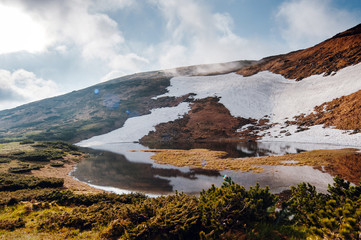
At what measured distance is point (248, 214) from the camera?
5.81 meters

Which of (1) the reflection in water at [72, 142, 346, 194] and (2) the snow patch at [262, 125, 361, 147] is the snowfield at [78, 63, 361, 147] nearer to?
(2) the snow patch at [262, 125, 361, 147]

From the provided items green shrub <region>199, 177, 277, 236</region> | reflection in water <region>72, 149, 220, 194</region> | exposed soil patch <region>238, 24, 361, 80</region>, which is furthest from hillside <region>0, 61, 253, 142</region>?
green shrub <region>199, 177, 277, 236</region>

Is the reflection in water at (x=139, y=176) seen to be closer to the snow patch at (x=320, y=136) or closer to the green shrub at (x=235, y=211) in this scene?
the green shrub at (x=235, y=211)

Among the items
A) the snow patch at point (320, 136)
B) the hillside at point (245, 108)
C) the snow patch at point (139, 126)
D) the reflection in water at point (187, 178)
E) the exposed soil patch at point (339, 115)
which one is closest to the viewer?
the reflection in water at point (187, 178)

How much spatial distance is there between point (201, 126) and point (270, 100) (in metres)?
27.7

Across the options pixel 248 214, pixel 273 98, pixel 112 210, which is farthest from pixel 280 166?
pixel 273 98

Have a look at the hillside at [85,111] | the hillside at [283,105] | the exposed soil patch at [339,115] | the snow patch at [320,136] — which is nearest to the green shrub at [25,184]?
the hillside at [283,105]

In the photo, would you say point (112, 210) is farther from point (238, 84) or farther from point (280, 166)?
point (238, 84)

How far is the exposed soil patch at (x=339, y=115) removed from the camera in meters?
33.7

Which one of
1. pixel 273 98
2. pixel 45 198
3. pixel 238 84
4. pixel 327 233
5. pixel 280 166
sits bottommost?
pixel 280 166

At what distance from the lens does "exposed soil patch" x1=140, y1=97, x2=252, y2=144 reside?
55031 mm

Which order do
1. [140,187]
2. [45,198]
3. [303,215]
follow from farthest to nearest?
[140,187], [45,198], [303,215]

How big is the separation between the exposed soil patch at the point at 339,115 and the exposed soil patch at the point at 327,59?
20752mm

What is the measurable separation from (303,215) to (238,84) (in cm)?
7897
